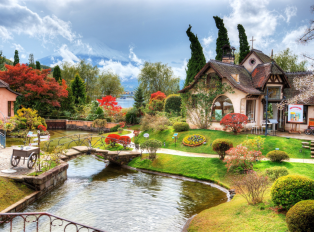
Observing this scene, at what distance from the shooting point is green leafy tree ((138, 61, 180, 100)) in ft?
148

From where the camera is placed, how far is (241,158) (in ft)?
45.0

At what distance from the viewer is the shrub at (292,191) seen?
743 cm

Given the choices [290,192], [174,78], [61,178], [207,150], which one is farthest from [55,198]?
[174,78]

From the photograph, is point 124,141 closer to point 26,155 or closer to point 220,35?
point 26,155

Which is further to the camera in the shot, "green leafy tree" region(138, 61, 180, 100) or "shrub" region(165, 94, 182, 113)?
"green leafy tree" region(138, 61, 180, 100)

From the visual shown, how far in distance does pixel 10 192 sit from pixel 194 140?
13666mm

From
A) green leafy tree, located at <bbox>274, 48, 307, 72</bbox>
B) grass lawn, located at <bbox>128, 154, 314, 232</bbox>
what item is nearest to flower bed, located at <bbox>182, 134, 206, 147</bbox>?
grass lawn, located at <bbox>128, 154, 314, 232</bbox>

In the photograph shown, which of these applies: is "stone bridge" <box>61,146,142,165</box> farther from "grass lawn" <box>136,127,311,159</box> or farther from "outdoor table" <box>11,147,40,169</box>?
"grass lawn" <box>136,127,311,159</box>

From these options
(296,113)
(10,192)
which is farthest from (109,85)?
(10,192)

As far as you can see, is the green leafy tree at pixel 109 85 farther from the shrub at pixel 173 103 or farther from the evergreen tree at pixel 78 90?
the shrub at pixel 173 103

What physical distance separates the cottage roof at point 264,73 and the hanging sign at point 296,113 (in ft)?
9.34

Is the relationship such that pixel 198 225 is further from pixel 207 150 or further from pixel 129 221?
pixel 207 150

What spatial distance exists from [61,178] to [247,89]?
1683cm

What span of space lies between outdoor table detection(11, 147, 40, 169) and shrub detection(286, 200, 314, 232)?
1150 cm
